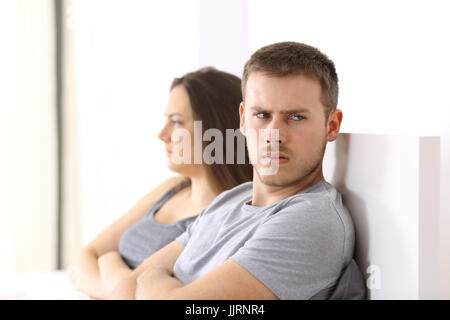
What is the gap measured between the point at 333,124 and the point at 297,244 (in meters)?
0.30

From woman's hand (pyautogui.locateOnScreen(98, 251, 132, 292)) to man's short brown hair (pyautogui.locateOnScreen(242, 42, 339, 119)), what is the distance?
2.34 feet

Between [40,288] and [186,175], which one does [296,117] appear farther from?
[40,288]

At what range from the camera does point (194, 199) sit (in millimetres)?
1646

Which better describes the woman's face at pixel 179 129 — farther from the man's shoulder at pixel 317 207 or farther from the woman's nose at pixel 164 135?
the man's shoulder at pixel 317 207

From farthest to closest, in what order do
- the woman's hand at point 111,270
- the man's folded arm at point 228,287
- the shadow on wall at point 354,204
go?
the woman's hand at point 111,270 → the shadow on wall at point 354,204 → the man's folded arm at point 228,287

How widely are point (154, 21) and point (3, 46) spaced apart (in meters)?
0.76

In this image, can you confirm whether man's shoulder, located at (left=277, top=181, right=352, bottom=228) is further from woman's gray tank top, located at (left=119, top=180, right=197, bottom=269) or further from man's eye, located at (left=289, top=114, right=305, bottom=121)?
woman's gray tank top, located at (left=119, top=180, right=197, bottom=269)

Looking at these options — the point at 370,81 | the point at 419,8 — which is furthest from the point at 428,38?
the point at 370,81

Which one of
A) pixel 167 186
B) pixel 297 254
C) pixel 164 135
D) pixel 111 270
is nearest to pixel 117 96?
pixel 167 186

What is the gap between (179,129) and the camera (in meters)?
1.61

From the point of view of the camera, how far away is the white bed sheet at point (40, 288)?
1614 mm

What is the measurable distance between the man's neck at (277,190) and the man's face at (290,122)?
3 cm

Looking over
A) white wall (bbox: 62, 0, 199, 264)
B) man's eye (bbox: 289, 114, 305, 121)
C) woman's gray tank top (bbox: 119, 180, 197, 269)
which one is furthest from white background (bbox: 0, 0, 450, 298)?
man's eye (bbox: 289, 114, 305, 121)

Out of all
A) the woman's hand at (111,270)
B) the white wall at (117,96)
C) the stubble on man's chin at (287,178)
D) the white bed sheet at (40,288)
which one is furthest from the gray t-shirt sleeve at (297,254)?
the white wall at (117,96)
